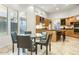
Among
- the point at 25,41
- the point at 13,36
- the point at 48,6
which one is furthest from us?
the point at 13,36

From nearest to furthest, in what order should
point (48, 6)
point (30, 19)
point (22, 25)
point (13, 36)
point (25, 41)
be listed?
1. point (48, 6)
2. point (25, 41)
3. point (30, 19)
4. point (22, 25)
5. point (13, 36)

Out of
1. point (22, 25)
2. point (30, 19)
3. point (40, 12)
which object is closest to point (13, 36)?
point (22, 25)

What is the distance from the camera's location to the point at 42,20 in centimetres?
389

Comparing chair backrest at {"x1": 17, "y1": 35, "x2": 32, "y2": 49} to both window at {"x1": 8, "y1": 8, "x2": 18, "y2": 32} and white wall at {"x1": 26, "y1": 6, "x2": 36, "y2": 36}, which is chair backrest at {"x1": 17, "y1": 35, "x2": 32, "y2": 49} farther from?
window at {"x1": 8, "y1": 8, "x2": 18, "y2": 32}

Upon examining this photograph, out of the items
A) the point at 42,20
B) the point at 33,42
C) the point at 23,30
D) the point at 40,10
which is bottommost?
the point at 33,42

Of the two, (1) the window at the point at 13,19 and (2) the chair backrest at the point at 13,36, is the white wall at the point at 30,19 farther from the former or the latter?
(2) the chair backrest at the point at 13,36

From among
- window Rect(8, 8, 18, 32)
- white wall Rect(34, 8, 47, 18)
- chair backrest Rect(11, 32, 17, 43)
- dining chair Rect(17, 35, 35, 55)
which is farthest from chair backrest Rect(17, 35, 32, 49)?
white wall Rect(34, 8, 47, 18)

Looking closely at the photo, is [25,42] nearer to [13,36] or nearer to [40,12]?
[13,36]
